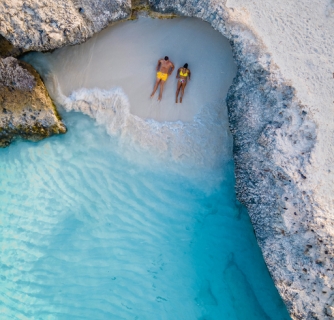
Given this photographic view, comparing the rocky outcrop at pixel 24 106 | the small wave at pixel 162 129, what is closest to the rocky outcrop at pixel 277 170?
the small wave at pixel 162 129

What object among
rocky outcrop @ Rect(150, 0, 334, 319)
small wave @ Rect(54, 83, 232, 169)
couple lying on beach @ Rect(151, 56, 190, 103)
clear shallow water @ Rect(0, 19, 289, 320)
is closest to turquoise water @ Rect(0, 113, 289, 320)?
clear shallow water @ Rect(0, 19, 289, 320)

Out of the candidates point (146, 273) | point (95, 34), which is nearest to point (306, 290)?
point (146, 273)

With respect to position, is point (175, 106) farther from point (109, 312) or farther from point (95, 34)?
point (109, 312)

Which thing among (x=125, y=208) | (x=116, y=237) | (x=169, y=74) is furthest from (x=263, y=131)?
(x=116, y=237)

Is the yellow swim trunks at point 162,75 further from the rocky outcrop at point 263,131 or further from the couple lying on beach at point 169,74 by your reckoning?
the rocky outcrop at point 263,131

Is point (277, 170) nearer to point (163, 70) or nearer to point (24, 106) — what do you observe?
point (163, 70)
